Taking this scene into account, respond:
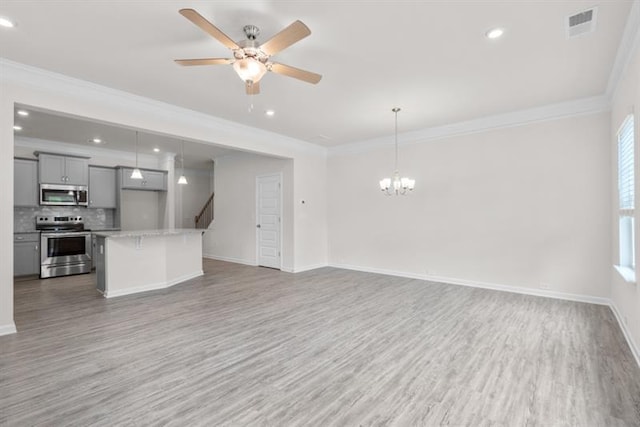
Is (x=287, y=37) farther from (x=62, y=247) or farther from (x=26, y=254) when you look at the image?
(x=26, y=254)

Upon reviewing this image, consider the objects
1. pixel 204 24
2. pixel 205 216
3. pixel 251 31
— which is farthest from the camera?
pixel 205 216

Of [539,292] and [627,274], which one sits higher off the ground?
[627,274]

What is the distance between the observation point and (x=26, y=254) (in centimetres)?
620

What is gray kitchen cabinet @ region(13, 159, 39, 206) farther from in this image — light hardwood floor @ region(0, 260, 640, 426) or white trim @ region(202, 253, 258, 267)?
white trim @ region(202, 253, 258, 267)

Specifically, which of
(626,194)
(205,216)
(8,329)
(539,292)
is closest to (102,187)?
(205,216)

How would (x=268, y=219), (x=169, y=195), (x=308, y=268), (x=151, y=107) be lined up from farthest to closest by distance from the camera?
(x=169, y=195) < (x=268, y=219) < (x=308, y=268) < (x=151, y=107)

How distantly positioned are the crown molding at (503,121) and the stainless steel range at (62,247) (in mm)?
6515

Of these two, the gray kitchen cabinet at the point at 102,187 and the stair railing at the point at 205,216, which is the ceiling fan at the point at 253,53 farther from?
the stair railing at the point at 205,216

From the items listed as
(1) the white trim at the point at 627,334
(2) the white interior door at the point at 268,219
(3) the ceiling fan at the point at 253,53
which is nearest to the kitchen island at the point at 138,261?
(2) the white interior door at the point at 268,219

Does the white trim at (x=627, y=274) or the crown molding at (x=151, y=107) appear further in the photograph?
the crown molding at (x=151, y=107)

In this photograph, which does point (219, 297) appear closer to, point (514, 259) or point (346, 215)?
point (346, 215)

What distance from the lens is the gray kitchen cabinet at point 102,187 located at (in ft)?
23.7

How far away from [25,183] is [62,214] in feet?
3.46

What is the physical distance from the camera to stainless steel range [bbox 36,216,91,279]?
20.6 ft
